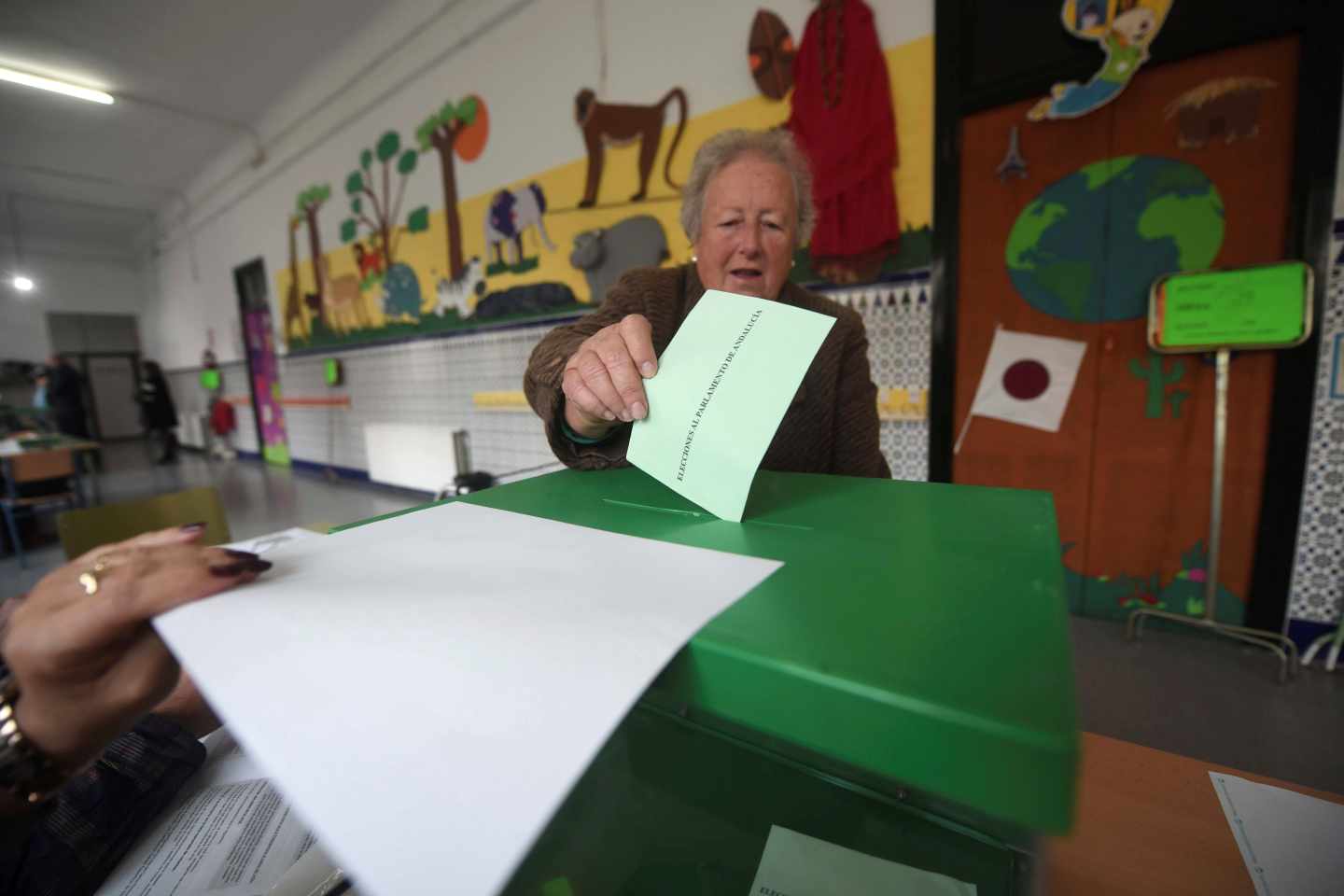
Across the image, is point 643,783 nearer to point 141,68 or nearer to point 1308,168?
point 1308,168

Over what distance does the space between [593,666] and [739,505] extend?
0.76 feet

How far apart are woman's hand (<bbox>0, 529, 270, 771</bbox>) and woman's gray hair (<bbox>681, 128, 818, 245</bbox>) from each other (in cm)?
111

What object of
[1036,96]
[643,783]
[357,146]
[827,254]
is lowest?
[643,783]

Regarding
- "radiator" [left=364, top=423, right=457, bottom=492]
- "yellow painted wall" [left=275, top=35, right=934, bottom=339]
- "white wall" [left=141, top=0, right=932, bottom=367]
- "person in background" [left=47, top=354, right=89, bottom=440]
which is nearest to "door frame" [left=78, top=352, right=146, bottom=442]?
"person in background" [left=47, top=354, right=89, bottom=440]

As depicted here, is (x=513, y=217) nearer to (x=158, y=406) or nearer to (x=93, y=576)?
(x=93, y=576)

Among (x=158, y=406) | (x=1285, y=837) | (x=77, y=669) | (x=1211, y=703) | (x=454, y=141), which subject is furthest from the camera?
(x=158, y=406)

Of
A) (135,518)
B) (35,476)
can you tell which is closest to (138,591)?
(135,518)

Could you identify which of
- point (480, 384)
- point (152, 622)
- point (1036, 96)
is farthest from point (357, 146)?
point (152, 622)

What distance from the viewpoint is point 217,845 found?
1.65 feet

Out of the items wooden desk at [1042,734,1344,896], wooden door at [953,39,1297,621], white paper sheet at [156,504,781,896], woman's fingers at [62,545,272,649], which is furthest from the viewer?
wooden door at [953,39,1297,621]

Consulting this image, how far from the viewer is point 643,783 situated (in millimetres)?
467

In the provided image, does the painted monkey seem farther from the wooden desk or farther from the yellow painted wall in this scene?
the wooden desk

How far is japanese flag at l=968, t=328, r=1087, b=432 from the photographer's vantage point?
1.92 m

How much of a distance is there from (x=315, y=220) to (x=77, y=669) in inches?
227
